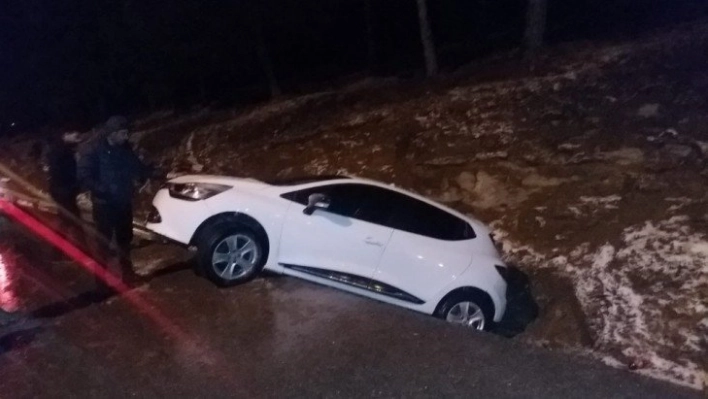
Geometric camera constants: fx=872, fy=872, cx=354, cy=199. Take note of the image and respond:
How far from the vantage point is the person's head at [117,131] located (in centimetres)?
876

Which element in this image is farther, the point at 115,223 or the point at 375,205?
the point at 375,205

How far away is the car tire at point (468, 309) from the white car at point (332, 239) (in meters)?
0.01

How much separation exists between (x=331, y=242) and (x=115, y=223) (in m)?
2.28

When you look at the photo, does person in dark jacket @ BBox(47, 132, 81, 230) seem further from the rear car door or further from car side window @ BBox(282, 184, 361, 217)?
the rear car door

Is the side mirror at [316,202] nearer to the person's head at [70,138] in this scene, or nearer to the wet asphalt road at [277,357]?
the wet asphalt road at [277,357]

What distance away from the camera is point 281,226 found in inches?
359

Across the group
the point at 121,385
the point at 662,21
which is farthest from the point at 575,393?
the point at 662,21

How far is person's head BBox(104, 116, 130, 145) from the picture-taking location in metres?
8.76

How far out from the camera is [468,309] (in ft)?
32.2

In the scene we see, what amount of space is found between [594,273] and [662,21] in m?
11.7

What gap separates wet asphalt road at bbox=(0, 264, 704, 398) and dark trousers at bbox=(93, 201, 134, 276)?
667mm

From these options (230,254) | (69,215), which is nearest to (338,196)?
(230,254)

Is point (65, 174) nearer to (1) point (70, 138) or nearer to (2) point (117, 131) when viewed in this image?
(1) point (70, 138)

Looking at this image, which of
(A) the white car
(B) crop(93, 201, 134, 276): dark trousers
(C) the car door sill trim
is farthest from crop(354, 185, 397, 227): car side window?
(B) crop(93, 201, 134, 276): dark trousers
